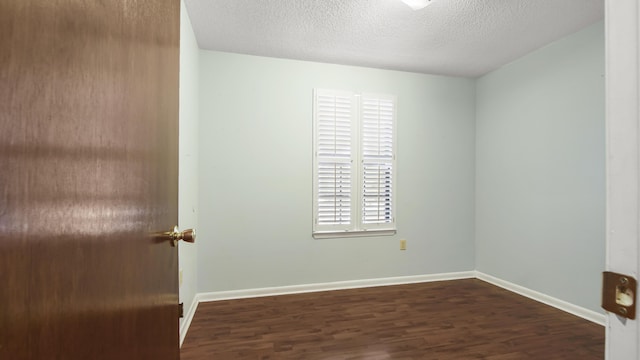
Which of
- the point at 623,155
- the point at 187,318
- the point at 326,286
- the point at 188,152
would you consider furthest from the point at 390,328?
the point at 188,152

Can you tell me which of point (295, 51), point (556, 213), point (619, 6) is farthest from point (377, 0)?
point (556, 213)

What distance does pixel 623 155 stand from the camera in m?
0.54

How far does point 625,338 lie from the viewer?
1.76 feet

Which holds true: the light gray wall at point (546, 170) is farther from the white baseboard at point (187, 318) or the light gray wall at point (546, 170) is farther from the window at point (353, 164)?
the white baseboard at point (187, 318)

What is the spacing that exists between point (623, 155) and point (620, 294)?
268 millimetres

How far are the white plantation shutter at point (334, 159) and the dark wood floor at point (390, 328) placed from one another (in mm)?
800

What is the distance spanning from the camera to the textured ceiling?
6.68 feet

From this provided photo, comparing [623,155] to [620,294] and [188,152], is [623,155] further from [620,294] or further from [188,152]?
[188,152]

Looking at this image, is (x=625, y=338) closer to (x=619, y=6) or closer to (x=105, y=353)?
(x=619, y=6)

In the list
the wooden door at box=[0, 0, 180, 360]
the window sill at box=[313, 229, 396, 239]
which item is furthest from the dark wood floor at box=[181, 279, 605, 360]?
the wooden door at box=[0, 0, 180, 360]

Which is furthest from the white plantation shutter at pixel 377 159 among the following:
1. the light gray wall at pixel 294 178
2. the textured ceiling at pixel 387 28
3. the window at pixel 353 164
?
the textured ceiling at pixel 387 28

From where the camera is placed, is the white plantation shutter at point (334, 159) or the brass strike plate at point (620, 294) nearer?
the brass strike plate at point (620, 294)

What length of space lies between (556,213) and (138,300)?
3209mm

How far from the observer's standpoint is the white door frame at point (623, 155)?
519mm
